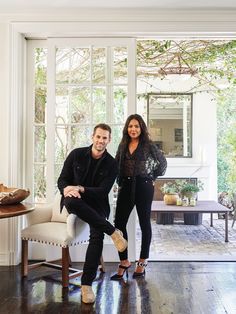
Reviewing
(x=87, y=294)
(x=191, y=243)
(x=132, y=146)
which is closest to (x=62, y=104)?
(x=132, y=146)

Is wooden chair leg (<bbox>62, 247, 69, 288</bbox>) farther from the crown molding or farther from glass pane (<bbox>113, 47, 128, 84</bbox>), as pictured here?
the crown molding

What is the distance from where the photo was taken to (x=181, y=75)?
278 inches

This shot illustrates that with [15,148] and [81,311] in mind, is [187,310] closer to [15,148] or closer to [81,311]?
[81,311]

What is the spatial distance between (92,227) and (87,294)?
0.52 meters

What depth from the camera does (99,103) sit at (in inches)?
156

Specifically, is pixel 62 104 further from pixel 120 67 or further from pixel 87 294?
pixel 87 294

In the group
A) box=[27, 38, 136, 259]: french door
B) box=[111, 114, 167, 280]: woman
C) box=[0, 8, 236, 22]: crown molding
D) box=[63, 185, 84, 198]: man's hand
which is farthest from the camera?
box=[27, 38, 136, 259]: french door

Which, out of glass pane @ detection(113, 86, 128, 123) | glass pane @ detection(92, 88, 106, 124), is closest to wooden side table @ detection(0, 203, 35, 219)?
glass pane @ detection(92, 88, 106, 124)

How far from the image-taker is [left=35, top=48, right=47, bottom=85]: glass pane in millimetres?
4074

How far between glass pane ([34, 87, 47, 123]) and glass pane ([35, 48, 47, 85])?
9cm

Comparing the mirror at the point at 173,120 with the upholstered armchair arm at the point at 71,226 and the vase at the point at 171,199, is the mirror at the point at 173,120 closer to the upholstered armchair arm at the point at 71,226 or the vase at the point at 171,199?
the vase at the point at 171,199

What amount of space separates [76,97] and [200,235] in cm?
303

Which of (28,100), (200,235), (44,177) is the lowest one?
(200,235)

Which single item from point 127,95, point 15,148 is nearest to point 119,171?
point 127,95
